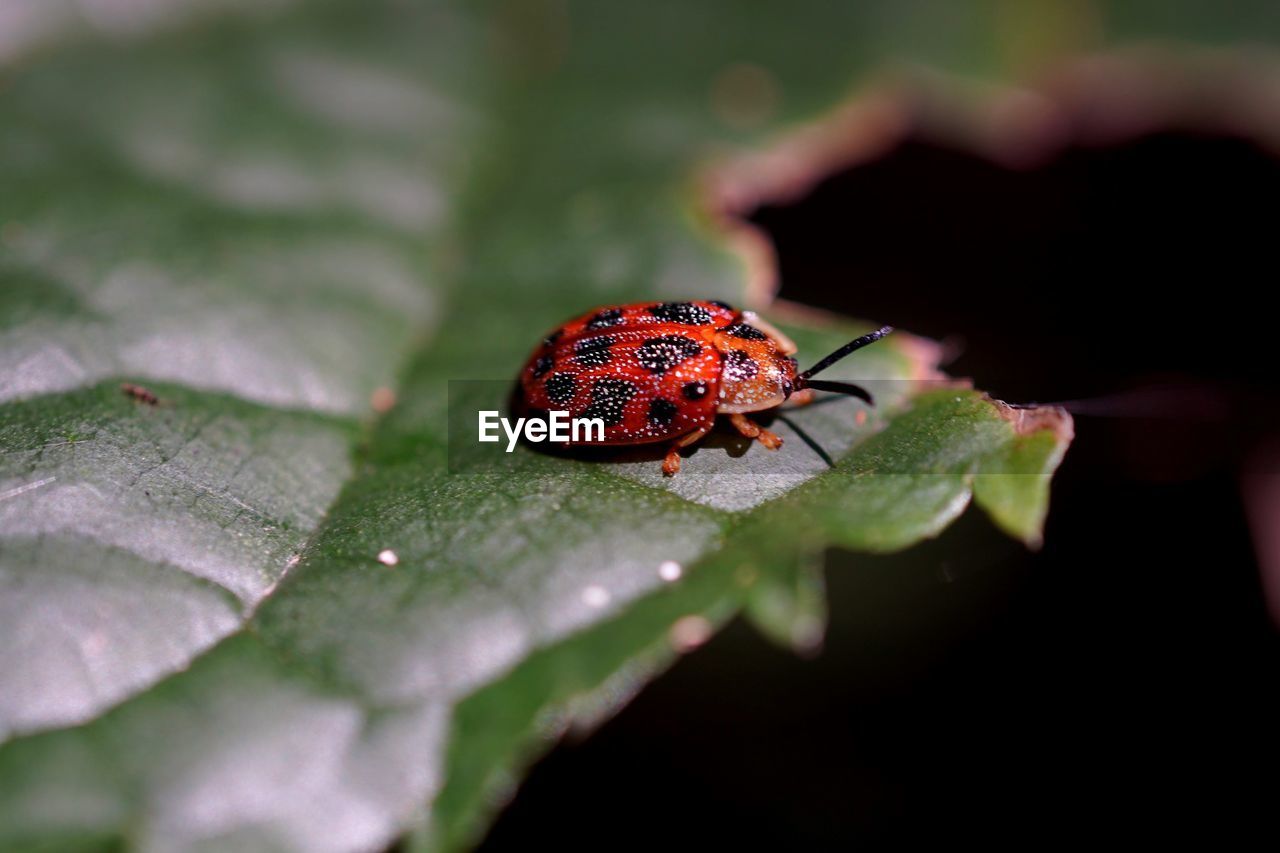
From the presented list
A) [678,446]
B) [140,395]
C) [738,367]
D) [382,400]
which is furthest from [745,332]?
[140,395]

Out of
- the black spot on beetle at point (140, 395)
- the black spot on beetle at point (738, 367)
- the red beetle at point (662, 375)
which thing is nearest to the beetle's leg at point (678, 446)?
the red beetle at point (662, 375)

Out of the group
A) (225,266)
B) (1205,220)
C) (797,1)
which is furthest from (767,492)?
(797,1)

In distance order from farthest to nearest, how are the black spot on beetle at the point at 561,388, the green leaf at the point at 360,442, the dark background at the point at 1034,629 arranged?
1. the dark background at the point at 1034,629
2. the black spot on beetle at the point at 561,388
3. the green leaf at the point at 360,442

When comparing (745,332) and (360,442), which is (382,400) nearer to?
(360,442)

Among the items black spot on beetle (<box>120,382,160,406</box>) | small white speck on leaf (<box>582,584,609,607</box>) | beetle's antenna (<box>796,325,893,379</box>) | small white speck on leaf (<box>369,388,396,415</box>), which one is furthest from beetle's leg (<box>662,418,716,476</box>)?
black spot on beetle (<box>120,382,160,406</box>)

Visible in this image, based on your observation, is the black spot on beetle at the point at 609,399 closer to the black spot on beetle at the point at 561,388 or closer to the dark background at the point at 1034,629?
the black spot on beetle at the point at 561,388

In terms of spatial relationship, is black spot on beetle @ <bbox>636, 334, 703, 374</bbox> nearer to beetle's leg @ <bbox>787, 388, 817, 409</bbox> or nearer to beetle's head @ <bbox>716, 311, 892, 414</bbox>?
beetle's head @ <bbox>716, 311, 892, 414</bbox>
